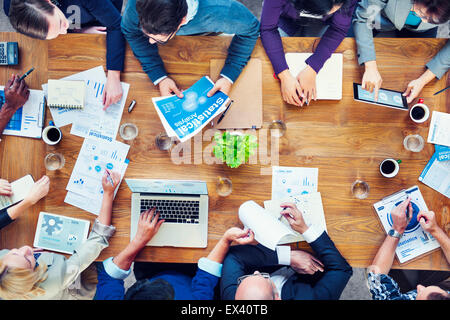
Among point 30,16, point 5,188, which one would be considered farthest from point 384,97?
point 5,188

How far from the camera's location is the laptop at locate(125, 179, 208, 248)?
4.86 ft

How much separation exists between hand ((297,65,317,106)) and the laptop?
2.05 feet

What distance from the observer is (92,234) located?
1462 millimetres

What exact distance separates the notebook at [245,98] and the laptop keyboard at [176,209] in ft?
1.23

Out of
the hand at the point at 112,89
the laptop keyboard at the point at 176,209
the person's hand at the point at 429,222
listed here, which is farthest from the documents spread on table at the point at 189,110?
the person's hand at the point at 429,222

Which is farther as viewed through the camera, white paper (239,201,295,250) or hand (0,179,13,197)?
hand (0,179,13,197)

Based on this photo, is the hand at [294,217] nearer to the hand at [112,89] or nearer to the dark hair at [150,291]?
the dark hair at [150,291]

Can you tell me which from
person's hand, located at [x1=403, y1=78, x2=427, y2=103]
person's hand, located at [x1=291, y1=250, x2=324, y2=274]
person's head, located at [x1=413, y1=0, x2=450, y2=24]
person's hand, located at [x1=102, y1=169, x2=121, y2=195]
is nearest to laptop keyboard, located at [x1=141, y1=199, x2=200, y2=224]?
person's hand, located at [x1=102, y1=169, x2=121, y2=195]

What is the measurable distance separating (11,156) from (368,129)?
64.1 inches

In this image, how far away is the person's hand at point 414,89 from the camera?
1469mm

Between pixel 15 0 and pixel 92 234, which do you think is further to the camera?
pixel 92 234

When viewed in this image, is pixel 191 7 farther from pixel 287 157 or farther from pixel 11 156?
pixel 11 156

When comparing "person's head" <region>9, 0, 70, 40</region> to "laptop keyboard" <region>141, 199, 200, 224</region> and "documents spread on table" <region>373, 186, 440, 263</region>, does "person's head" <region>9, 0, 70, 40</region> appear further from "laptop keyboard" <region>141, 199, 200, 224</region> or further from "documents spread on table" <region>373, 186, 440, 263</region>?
"documents spread on table" <region>373, 186, 440, 263</region>
